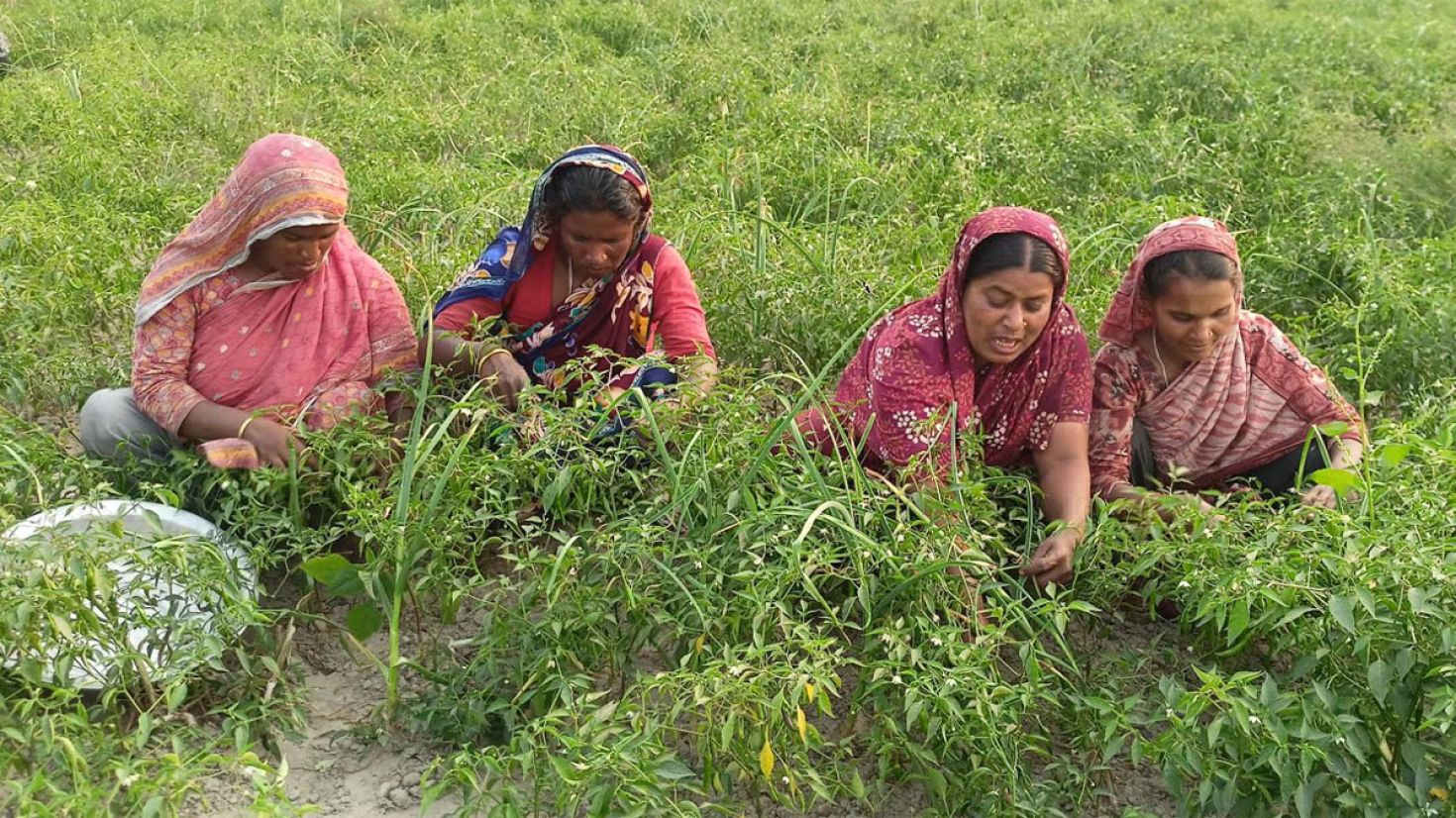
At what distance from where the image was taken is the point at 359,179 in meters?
5.18

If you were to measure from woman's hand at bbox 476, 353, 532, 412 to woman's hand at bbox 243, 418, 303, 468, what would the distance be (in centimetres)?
49

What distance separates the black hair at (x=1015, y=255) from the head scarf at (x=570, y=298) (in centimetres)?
99

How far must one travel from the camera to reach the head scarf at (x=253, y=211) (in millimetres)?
3436

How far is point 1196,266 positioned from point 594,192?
1497mm

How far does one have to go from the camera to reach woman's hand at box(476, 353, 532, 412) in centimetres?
354

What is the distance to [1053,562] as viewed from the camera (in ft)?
9.94

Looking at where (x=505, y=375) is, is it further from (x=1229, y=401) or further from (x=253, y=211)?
(x=1229, y=401)

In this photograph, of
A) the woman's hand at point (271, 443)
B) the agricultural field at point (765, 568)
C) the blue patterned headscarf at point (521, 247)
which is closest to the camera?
the agricultural field at point (765, 568)

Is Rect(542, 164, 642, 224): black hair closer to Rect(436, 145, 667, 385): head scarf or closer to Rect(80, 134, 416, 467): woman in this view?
Rect(436, 145, 667, 385): head scarf

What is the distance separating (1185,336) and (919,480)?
0.87m

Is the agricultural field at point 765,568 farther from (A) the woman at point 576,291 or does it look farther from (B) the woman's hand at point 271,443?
(A) the woman at point 576,291

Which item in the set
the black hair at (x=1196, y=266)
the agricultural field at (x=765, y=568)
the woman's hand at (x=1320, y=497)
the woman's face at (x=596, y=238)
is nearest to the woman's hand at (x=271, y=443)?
the agricultural field at (x=765, y=568)

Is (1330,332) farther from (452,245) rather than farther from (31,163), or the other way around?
(31,163)

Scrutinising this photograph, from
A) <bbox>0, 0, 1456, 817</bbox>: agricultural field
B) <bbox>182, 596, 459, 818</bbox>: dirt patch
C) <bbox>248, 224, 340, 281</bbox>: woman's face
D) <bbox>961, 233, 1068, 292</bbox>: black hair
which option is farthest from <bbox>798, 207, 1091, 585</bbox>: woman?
<bbox>248, 224, 340, 281</bbox>: woman's face
